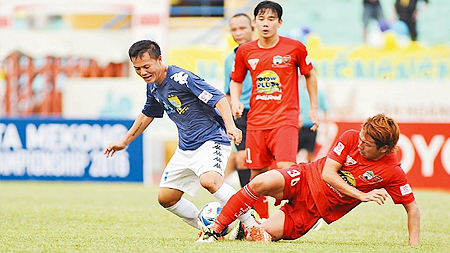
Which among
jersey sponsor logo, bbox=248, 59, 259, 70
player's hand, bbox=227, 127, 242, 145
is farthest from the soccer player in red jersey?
jersey sponsor logo, bbox=248, 59, 259, 70

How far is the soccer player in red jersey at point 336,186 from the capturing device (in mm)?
5020

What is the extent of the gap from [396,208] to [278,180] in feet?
14.3

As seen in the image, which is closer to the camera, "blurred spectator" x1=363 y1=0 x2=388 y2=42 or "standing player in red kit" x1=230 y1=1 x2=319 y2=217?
"standing player in red kit" x1=230 y1=1 x2=319 y2=217

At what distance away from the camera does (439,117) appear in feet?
54.5

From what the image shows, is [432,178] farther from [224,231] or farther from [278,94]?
[224,231]

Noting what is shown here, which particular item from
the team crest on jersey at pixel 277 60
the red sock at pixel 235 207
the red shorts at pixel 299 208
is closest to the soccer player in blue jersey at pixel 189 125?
the red sock at pixel 235 207

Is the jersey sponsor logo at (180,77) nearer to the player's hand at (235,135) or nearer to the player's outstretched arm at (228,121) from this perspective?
the player's outstretched arm at (228,121)

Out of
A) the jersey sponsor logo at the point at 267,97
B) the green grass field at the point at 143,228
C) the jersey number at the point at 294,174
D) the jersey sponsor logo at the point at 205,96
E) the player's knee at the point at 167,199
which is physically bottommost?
the green grass field at the point at 143,228

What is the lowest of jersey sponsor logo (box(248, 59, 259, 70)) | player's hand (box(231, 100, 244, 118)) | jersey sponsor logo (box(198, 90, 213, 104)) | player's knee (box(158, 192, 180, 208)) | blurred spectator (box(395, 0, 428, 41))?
player's knee (box(158, 192, 180, 208))

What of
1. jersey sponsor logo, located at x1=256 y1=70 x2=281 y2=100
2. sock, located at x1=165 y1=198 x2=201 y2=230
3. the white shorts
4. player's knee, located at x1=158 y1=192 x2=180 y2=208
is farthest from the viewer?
jersey sponsor logo, located at x1=256 y1=70 x2=281 y2=100

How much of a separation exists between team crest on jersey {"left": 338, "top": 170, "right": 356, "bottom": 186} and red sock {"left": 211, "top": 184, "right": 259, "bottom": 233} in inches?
24.8

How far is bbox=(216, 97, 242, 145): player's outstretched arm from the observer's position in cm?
526

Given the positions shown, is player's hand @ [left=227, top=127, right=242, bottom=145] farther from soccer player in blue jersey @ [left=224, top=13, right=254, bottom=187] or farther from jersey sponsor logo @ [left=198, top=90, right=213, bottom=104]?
soccer player in blue jersey @ [left=224, top=13, right=254, bottom=187]

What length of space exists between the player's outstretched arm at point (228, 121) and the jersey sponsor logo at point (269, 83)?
1.16 m
